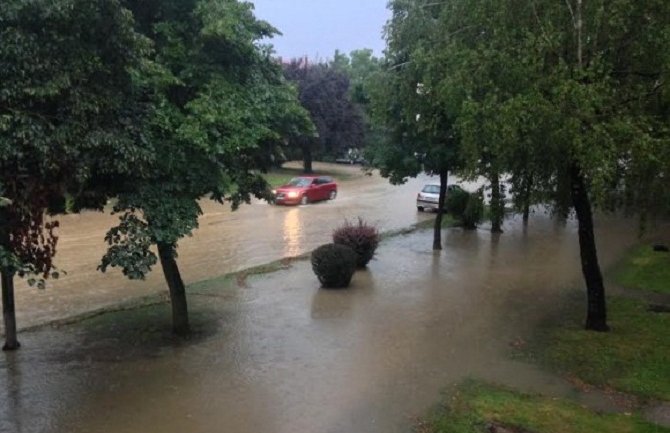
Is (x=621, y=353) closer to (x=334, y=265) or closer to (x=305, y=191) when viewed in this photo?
(x=334, y=265)

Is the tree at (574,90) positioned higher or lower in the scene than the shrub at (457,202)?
higher

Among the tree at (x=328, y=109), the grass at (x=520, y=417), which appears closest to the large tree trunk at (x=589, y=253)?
the grass at (x=520, y=417)

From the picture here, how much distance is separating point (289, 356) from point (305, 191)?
83.8 ft

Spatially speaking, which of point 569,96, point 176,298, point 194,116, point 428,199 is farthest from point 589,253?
point 428,199

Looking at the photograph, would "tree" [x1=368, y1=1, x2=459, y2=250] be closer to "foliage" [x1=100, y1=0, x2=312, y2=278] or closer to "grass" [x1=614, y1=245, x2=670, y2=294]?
"foliage" [x1=100, y1=0, x2=312, y2=278]

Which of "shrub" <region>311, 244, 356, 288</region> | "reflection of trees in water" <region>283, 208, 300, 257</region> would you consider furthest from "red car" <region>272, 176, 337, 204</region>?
"shrub" <region>311, 244, 356, 288</region>

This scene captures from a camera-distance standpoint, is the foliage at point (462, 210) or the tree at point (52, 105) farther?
the foliage at point (462, 210)

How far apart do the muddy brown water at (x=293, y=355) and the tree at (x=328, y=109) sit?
3111cm

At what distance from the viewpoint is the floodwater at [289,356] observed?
27.9ft

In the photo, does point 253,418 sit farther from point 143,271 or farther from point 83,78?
point 83,78

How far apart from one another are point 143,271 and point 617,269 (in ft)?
44.8

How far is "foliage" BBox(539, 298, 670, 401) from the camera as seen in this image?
9.52 meters

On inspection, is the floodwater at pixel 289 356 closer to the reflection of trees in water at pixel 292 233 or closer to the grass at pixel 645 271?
the grass at pixel 645 271

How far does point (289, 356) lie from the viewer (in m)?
11.0
